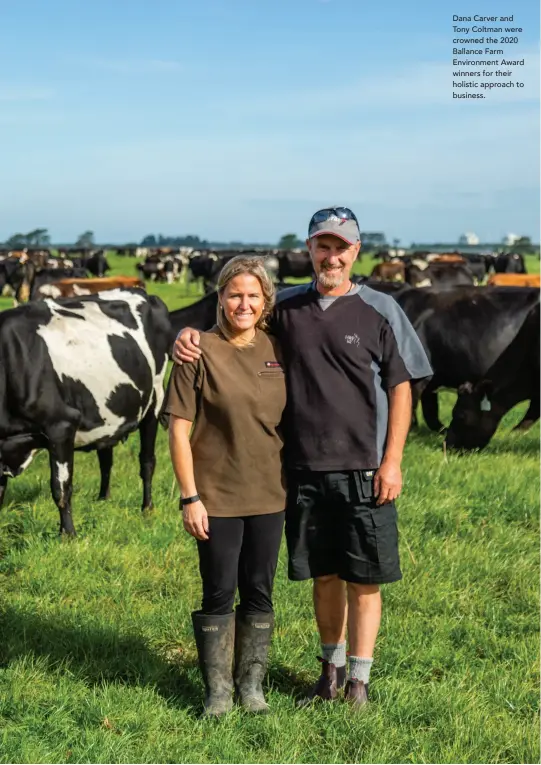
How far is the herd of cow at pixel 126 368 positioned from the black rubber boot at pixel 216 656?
1673 mm

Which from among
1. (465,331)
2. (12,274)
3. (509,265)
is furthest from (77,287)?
(509,265)

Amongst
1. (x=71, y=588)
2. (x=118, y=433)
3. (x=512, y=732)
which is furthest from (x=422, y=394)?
(x=512, y=732)

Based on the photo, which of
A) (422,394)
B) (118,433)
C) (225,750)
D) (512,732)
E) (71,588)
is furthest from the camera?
(422,394)

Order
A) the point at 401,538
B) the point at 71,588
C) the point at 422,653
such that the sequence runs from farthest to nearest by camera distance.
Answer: the point at 401,538, the point at 71,588, the point at 422,653

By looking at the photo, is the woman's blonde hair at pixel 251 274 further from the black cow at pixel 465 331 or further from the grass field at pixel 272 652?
the black cow at pixel 465 331

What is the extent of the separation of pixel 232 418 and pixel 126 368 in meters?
4.05

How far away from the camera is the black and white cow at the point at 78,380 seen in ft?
21.3

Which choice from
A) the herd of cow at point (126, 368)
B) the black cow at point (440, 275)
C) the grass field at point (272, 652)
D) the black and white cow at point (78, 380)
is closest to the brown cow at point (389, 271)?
the black cow at point (440, 275)

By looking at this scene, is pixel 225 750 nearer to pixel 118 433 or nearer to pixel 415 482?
pixel 118 433

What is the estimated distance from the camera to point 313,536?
3.96 meters

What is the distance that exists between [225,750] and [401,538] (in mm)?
3111

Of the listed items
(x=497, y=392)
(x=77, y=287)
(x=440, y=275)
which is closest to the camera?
(x=497, y=392)

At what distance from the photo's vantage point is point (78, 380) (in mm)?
7031

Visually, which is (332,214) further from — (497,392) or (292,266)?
(292,266)
